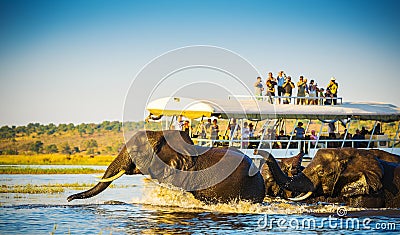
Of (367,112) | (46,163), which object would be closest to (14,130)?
(46,163)

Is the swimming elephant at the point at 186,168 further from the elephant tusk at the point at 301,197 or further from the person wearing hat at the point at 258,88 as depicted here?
the person wearing hat at the point at 258,88

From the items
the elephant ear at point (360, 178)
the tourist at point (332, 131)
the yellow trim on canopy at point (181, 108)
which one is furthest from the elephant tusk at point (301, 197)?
the tourist at point (332, 131)

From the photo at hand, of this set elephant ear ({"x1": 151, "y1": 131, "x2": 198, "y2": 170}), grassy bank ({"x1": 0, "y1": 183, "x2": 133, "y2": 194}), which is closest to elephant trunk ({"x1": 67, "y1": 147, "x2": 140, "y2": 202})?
elephant ear ({"x1": 151, "y1": 131, "x2": 198, "y2": 170})

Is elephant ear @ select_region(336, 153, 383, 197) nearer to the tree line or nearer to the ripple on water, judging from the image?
the ripple on water

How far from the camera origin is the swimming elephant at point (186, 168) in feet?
50.7

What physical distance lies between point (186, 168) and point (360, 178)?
151 inches

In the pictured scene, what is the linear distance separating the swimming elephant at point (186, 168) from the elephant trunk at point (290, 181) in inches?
44.7

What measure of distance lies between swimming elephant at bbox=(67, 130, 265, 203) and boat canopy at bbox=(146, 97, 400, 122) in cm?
954

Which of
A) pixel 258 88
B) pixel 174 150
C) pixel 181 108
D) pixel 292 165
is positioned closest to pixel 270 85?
pixel 258 88

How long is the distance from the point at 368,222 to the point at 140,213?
4.87 meters

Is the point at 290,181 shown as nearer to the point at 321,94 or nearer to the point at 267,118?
the point at 267,118

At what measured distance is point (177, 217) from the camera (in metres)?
14.8

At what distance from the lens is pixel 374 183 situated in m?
15.5

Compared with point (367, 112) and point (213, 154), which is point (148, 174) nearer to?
point (213, 154)
